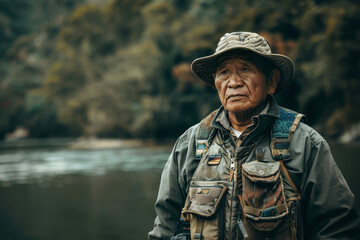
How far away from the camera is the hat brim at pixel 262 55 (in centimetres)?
254

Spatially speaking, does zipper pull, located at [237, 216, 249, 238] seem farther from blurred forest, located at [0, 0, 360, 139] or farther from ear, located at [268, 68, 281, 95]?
blurred forest, located at [0, 0, 360, 139]

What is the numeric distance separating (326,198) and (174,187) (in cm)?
79

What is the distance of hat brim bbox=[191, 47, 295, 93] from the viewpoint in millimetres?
2541

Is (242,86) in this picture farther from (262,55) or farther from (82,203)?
(82,203)

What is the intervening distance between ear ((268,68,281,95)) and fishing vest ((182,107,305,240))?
17cm

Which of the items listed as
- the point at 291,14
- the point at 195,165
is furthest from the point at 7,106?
the point at 195,165

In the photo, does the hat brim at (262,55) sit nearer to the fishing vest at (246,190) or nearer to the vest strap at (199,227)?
the fishing vest at (246,190)

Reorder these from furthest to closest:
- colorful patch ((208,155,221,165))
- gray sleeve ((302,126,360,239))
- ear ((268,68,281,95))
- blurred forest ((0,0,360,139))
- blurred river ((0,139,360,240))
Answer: blurred forest ((0,0,360,139)), blurred river ((0,139,360,240)), ear ((268,68,281,95)), colorful patch ((208,155,221,165)), gray sleeve ((302,126,360,239))

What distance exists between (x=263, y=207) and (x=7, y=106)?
62.2 m

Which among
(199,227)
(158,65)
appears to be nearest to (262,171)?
(199,227)

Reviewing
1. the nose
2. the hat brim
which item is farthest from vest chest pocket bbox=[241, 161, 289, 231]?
the hat brim

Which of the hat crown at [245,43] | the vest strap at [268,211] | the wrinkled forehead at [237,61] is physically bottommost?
the vest strap at [268,211]

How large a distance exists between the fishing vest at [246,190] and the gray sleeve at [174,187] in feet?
0.21

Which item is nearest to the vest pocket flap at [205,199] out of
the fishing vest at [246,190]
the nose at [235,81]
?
the fishing vest at [246,190]
